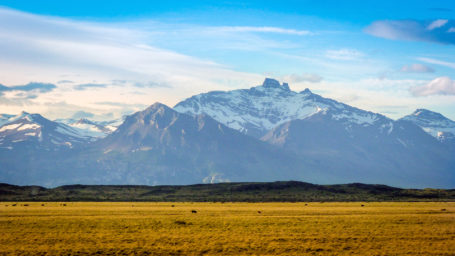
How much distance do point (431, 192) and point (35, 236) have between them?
170709mm

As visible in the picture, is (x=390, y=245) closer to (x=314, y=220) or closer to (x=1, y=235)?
(x=314, y=220)

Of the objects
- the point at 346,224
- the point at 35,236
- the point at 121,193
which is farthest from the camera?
the point at 121,193

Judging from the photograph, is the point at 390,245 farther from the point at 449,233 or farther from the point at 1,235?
the point at 1,235

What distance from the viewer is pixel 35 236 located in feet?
204

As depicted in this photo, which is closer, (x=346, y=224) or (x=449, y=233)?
(x=449, y=233)

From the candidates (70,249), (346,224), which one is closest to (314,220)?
(346,224)

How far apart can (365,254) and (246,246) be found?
42.4ft

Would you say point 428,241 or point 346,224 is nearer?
point 428,241

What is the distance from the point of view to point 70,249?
55.1 m

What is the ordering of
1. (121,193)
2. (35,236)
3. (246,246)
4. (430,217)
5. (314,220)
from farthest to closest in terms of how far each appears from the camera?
(121,193) → (430,217) → (314,220) → (35,236) → (246,246)

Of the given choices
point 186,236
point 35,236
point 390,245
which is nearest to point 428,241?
→ point 390,245

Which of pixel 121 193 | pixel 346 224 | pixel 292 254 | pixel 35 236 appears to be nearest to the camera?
pixel 292 254

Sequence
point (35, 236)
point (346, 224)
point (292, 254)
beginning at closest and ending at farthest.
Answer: point (292, 254) < point (35, 236) < point (346, 224)

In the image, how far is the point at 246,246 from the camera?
57.1 metres
